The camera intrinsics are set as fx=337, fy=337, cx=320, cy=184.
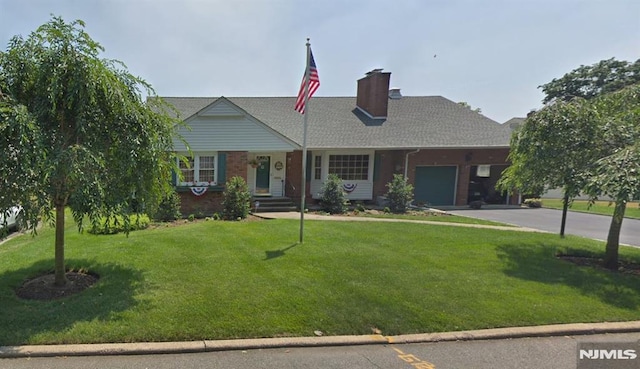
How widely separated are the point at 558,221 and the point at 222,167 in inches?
599

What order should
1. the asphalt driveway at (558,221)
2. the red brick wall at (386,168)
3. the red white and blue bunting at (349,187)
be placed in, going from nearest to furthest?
the asphalt driveway at (558,221)
the red white and blue bunting at (349,187)
the red brick wall at (386,168)

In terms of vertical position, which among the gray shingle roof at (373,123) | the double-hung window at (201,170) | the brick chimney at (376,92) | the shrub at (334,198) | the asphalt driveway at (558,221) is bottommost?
the asphalt driveway at (558,221)

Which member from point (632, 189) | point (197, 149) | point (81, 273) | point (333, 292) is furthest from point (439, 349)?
point (197, 149)

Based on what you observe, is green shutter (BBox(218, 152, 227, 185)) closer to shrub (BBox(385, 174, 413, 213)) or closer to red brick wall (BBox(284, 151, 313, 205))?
red brick wall (BBox(284, 151, 313, 205))

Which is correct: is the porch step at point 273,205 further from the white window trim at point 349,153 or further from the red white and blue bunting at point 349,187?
the red white and blue bunting at point 349,187

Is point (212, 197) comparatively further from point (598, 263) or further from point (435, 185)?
point (598, 263)

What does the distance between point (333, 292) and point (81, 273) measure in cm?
449

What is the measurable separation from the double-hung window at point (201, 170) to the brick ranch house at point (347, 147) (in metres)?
0.04

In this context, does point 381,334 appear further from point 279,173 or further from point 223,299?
point 279,173

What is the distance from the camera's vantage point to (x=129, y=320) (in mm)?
4309

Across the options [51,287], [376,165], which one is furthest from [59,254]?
[376,165]

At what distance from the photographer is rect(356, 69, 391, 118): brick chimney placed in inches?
765

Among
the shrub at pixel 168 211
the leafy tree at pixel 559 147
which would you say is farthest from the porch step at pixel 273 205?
the leafy tree at pixel 559 147

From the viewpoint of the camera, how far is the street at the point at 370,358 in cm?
356
